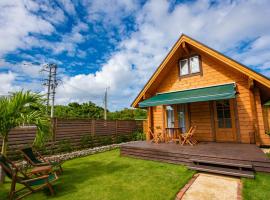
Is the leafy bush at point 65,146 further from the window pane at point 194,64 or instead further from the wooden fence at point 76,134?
the window pane at point 194,64

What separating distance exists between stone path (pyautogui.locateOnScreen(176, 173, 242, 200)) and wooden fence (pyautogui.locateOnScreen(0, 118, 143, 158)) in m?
8.28

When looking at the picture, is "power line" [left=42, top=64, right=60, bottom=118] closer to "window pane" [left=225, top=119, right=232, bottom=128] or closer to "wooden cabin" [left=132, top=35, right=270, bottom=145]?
"wooden cabin" [left=132, top=35, right=270, bottom=145]

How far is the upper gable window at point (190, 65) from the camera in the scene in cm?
1175

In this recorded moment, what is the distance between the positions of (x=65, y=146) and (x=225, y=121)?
36.0ft

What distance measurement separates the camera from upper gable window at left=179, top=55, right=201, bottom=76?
463 inches

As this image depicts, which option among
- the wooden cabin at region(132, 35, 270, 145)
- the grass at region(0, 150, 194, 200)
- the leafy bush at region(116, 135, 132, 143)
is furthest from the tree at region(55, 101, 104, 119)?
the grass at region(0, 150, 194, 200)

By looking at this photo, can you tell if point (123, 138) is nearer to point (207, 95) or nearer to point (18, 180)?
point (207, 95)

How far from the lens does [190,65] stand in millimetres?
12039

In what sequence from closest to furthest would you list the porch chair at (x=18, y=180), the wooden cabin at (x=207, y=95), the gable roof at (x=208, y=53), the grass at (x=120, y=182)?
the porch chair at (x=18, y=180)
the grass at (x=120, y=182)
the gable roof at (x=208, y=53)
the wooden cabin at (x=207, y=95)

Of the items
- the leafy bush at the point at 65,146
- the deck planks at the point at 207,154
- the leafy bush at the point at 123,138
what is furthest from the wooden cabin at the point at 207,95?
the leafy bush at the point at 65,146

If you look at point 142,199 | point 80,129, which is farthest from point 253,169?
point 80,129

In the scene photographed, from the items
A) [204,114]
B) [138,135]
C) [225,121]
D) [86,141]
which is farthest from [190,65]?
[86,141]

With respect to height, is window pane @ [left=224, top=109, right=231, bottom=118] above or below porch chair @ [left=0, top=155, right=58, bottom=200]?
above

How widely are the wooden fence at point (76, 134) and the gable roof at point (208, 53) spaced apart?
10.5 ft
